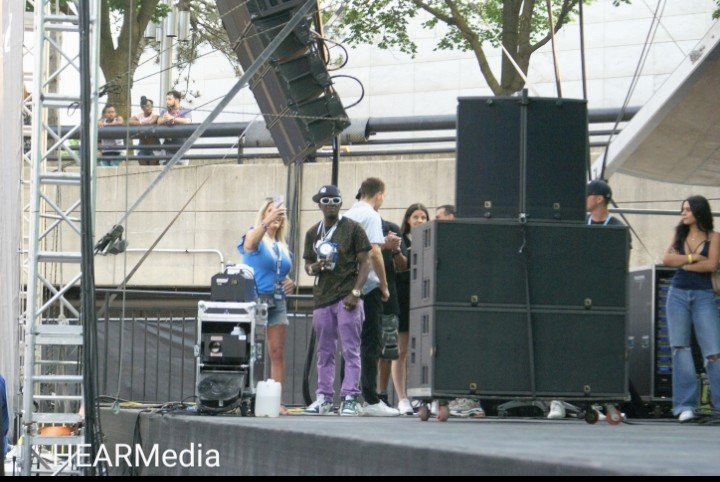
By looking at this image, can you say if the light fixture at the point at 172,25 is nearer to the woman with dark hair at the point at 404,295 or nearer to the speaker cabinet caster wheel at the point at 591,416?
the woman with dark hair at the point at 404,295

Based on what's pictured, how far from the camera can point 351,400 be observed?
9.95m

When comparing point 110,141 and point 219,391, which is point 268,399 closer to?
point 219,391

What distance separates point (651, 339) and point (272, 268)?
9.88ft

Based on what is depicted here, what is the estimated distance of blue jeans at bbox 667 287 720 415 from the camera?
9297mm

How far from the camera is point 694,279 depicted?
30.8 ft

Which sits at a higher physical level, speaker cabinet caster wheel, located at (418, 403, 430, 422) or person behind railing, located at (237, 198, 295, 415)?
person behind railing, located at (237, 198, 295, 415)

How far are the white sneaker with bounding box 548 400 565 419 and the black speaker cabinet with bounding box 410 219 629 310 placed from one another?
0.99 metres

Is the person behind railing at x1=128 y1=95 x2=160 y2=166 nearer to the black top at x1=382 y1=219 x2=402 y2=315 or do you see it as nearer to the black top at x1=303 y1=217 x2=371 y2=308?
the black top at x1=382 y1=219 x2=402 y2=315

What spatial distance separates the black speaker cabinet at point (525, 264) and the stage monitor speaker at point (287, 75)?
12.2ft

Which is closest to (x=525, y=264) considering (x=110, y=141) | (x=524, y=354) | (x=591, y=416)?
(x=524, y=354)

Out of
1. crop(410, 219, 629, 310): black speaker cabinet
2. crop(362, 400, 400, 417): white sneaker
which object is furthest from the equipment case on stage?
crop(410, 219, 629, 310): black speaker cabinet

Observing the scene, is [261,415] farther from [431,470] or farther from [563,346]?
[431,470]

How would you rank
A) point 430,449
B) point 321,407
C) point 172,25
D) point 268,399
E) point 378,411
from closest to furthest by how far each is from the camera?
1. point 430,449
2. point 268,399
3. point 378,411
4. point 321,407
5. point 172,25
